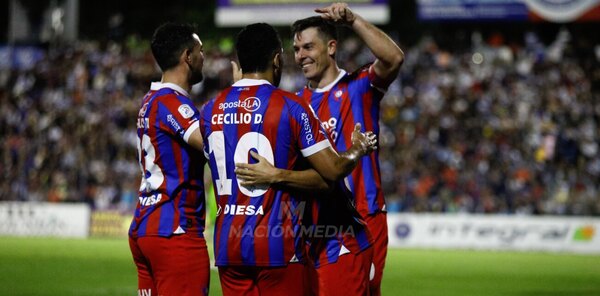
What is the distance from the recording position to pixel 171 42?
609 centimetres

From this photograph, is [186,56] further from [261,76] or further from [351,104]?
[351,104]

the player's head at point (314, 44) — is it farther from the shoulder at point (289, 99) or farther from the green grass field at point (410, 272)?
the green grass field at point (410, 272)

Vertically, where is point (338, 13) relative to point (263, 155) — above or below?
above

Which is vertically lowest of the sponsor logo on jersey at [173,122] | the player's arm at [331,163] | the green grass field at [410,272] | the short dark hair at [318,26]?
the green grass field at [410,272]

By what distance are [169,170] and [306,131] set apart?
1164 millimetres

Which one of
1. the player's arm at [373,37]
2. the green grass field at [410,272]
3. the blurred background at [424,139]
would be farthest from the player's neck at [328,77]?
the blurred background at [424,139]

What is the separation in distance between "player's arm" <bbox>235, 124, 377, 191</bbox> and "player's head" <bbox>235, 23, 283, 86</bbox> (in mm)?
514

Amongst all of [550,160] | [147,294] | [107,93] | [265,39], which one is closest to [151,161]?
[147,294]

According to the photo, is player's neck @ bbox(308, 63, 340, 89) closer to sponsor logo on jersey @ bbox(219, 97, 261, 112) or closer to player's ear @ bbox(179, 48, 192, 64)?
player's ear @ bbox(179, 48, 192, 64)

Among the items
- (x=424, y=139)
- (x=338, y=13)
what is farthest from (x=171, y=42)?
(x=424, y=139)

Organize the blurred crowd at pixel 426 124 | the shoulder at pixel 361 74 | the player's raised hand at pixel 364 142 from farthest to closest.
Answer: the blurred crowd at pixel 426 124 → the shoulder at pixel 361 74 → the player's raised hand at pixel 364 142

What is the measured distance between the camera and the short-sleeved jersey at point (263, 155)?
5172 mm

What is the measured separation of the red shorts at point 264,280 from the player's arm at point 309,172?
459mm

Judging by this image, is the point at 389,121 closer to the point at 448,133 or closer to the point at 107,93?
the point at 448,133
